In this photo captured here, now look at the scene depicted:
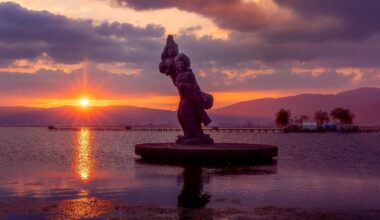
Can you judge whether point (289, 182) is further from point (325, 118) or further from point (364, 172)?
point (325, 118)

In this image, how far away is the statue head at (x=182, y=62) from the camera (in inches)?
1353

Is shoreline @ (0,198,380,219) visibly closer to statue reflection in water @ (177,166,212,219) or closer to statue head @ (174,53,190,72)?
statue reflection in water @ (177,166,212,219)

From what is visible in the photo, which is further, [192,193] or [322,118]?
[322,118]

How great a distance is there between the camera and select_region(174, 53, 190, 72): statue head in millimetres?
34375

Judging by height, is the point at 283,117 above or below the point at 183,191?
above

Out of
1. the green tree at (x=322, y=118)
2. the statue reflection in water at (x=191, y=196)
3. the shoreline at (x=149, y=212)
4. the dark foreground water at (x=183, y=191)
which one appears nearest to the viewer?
the shoreline at (x=149, y=212)

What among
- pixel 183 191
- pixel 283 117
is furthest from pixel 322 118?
pixel 183 191

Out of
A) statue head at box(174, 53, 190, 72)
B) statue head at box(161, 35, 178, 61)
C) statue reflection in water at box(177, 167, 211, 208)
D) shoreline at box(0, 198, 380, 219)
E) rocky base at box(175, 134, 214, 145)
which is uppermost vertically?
statue head at box(161, 35, 178, 61)

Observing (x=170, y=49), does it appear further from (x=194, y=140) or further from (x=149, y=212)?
(x=149, y=212)

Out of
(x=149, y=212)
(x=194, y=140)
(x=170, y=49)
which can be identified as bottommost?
(x=149, y=212)

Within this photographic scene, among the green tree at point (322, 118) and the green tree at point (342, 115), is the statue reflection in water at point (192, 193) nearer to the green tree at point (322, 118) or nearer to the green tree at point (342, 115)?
the green tree at point (342, 115)

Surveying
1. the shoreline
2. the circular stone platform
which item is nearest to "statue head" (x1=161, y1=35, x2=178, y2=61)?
the circular stone platform

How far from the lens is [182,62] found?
34406 millimetres

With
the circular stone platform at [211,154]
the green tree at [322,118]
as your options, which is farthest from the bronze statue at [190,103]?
the green tree at [322,118]
